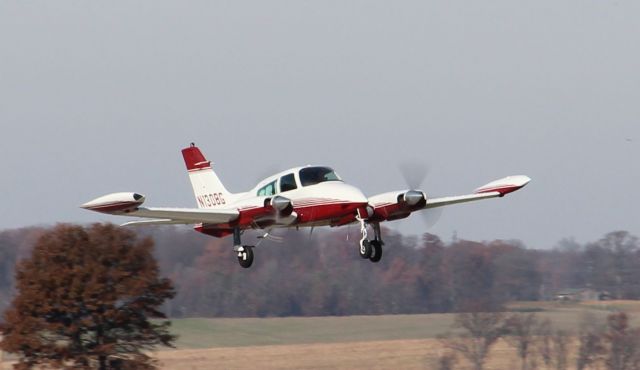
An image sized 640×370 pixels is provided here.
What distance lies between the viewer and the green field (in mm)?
80375

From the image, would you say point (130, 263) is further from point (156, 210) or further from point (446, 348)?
point (446, 348)

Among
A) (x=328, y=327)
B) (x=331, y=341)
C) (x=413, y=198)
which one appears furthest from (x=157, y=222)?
(x=328, y=327)

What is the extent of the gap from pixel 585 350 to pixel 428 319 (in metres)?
23.1

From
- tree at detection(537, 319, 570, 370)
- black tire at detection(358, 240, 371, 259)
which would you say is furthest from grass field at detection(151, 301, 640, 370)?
black tire at detection(358, 240, 371, 259)

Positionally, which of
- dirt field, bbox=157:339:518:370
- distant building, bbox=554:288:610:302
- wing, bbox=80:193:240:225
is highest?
wing, bbox=80:193:240:225

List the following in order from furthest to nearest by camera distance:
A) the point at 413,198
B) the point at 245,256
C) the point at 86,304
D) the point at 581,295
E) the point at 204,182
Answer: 1. the point at 581,295
2. the point at 86,304
3. the point at 204,182
4. the point at 245,256
5. the point at 413,198

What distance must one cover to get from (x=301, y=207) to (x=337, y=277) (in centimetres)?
6111

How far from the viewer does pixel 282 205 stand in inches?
1379

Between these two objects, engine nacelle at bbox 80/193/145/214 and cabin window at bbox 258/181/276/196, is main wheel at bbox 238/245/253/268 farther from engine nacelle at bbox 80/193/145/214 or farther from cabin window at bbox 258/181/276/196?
engine nacelle at bbox 80/193/145/214

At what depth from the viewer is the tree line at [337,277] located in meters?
90.0

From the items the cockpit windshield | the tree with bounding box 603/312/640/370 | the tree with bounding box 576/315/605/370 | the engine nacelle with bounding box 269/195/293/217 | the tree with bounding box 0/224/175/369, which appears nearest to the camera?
the engine nacelle with bounding box 269/195/293/217

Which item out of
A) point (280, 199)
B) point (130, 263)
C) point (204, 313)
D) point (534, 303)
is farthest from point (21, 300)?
point (534, 303)

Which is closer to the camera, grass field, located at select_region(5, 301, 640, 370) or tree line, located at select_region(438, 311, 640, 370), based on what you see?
tree line, located at select_region(438, 311, 640, 370)

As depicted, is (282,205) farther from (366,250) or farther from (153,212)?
(153,212)
